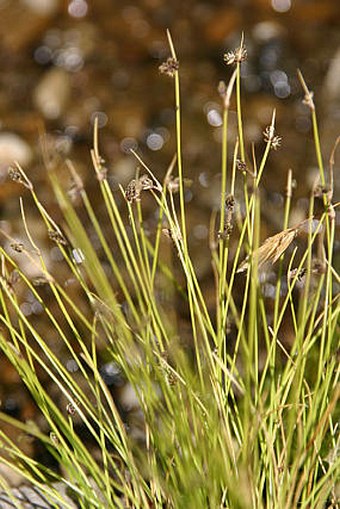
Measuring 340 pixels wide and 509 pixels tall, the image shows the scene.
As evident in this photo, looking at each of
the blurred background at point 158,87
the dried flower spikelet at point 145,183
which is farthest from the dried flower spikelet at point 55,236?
the blurred background at point 158,87

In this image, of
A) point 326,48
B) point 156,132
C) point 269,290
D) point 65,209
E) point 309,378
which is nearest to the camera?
point 65,209

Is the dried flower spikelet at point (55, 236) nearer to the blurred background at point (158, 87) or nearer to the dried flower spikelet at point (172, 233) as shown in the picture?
the dried flower spikelet at point (172, 233)

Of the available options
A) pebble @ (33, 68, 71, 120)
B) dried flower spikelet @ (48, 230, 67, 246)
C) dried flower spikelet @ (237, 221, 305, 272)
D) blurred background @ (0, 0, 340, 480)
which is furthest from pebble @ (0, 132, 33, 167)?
dried flower spikelet @ (237, 221, 305, 272)

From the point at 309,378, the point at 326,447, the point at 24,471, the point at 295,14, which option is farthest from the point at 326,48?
the point at 24,471

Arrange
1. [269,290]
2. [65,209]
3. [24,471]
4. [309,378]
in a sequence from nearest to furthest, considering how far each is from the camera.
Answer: [65,209]
[24,471]
[309,378]
[269,290]

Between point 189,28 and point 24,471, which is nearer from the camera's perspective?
point 24,471

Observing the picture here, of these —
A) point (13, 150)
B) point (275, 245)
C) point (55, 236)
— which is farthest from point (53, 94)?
point (275, 245)

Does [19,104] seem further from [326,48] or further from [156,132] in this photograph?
[326,48]

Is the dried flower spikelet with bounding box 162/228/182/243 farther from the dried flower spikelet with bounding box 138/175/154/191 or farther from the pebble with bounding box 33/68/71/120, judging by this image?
the pebble with bounding box 33/68/71/120
